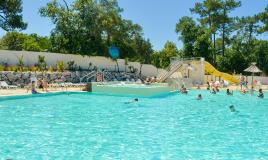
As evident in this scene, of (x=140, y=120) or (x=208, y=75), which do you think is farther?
(x=208, y=75)

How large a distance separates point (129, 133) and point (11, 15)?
21.5m

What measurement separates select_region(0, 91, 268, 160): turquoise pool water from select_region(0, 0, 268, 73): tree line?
56.2ft

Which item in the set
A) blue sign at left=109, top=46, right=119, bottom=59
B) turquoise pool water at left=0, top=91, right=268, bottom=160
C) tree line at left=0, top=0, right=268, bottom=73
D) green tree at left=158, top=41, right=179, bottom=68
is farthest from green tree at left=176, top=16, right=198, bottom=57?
turquoise pool water at left=0, top=91, right=268, bottom=160

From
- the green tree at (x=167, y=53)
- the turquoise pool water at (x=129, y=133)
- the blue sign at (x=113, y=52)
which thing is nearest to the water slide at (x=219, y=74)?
the blue sign at (x=113, y=52)

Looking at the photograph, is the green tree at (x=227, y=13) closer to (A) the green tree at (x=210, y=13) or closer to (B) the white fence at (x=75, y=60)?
(A) the green tree at (x=210, y=13)

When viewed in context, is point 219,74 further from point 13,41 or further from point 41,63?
point 13,41

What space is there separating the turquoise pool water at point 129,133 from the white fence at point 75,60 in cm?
1142

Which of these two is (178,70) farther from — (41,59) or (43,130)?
(43,130)

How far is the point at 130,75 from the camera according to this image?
123 feet

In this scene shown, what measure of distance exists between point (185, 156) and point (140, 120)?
5.29 metres

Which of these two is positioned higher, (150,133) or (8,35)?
(8,35)

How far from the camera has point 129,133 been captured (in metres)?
10.6

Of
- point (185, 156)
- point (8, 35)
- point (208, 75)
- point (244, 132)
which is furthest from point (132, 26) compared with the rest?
point (185, 156)

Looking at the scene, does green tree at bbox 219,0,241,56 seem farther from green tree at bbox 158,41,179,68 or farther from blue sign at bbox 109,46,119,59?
blue sign at bbox 109,46,119,59
